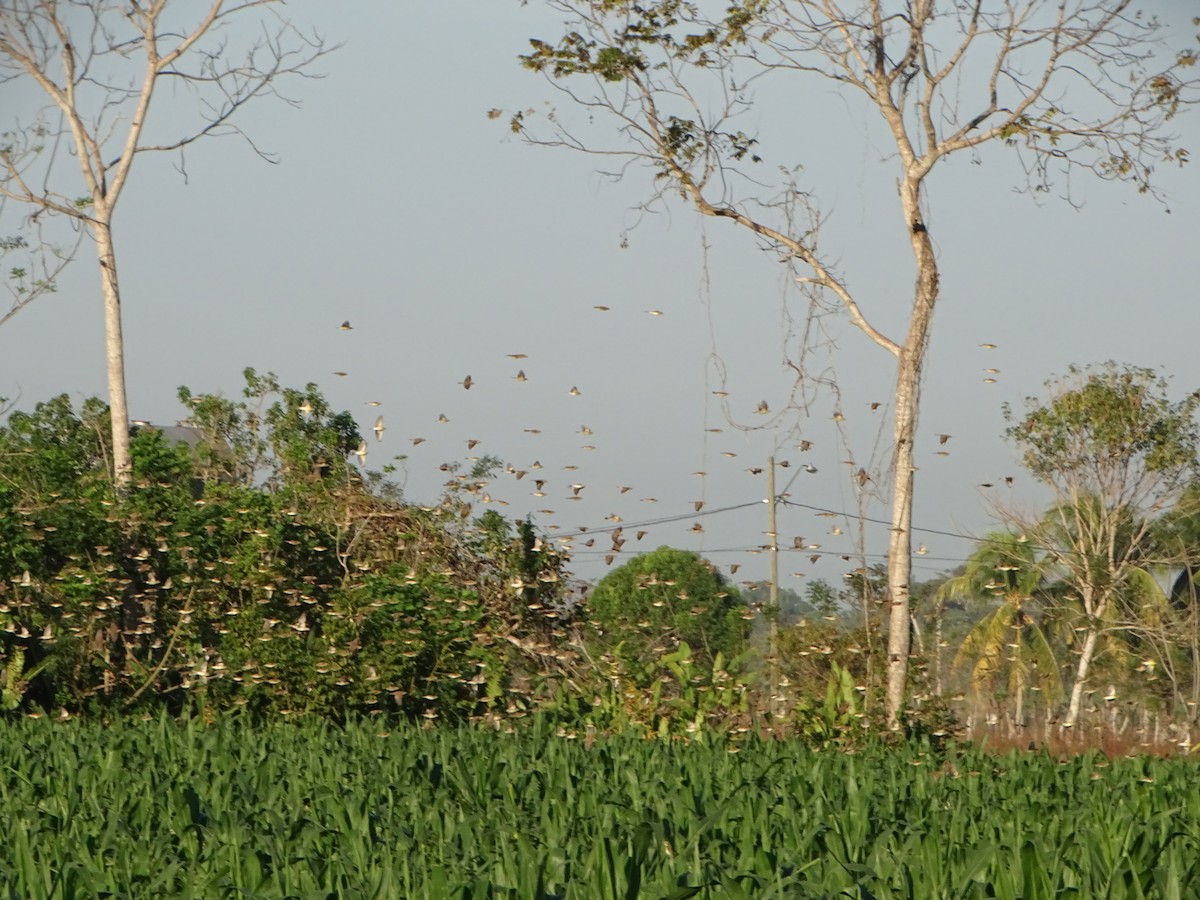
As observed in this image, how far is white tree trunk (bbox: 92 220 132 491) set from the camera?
1565cm

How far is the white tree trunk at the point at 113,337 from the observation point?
616 inches

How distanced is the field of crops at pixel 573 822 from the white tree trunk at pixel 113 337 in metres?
7.07

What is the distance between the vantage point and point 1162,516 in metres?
27.0

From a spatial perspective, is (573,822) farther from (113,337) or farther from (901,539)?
(113,337)

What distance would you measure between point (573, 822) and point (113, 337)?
1217cm

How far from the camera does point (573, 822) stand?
18.2 ft

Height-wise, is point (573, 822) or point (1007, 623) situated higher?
point (1007, 623)

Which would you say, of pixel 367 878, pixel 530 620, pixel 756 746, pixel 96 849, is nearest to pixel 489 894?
pixel 367 878

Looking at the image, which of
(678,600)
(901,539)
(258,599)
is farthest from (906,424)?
(678,600)

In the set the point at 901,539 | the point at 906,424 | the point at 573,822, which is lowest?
the point at 573,822

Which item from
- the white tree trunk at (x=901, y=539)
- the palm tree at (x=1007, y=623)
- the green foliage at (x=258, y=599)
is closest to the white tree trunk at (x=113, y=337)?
the green foliage at (x=258, y=599)

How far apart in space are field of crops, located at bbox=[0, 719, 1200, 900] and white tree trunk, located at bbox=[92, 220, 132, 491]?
7069 millimetres

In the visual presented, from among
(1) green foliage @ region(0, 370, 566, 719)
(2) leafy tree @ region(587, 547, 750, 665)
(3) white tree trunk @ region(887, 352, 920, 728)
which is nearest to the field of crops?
(3) white tree trunk @ region(887, 352, 920, 728)

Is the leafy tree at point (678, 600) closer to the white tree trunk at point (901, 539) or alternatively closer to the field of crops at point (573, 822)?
the white tree trunk at point (901, 539)
